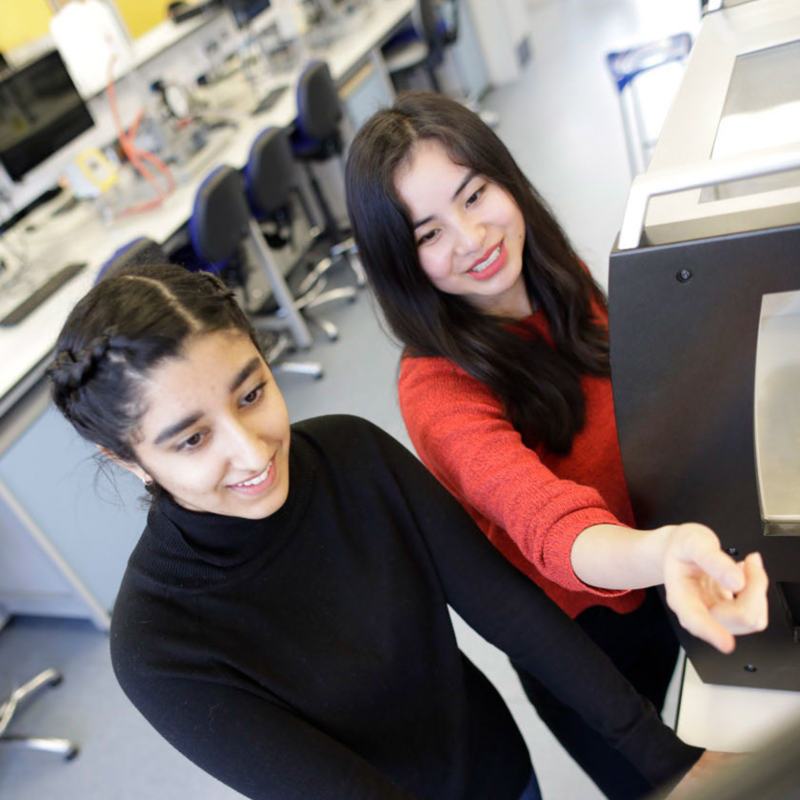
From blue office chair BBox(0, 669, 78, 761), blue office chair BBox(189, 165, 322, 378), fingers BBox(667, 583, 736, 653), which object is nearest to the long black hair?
fingers BBox(667, 583, 736, 653)

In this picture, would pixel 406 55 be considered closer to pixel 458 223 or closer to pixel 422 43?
pixel 422 43

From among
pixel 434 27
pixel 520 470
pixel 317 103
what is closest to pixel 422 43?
pixel 434 27

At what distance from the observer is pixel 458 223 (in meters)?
0.90

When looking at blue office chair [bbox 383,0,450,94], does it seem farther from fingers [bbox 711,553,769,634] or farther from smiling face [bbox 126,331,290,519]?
fingers [bbox 711,553,769,634]

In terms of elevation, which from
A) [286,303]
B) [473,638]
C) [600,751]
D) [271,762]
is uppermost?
[271,762]

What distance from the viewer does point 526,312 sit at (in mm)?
1042

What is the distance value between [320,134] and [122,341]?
3101 millimetres

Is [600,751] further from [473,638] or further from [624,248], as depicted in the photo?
[473,638]

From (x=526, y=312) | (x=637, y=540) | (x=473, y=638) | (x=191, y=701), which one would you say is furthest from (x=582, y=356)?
(x=473, y=638)

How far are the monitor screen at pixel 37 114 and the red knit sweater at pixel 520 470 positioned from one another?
2625 mm

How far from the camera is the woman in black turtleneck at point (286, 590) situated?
70 centimetres

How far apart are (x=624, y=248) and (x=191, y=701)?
0.55 meters

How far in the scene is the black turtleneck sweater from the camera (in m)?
0.70

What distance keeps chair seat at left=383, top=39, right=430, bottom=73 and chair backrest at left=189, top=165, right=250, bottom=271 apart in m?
2.25
